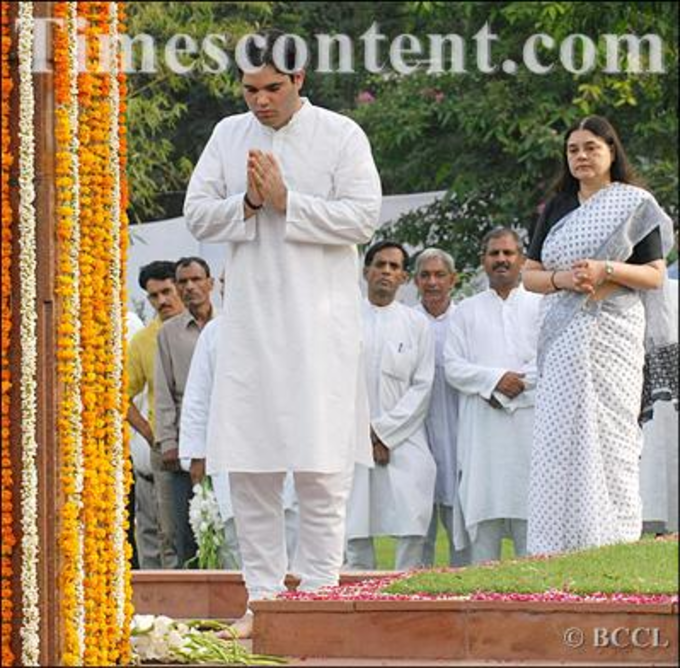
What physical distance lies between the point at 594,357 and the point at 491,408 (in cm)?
241

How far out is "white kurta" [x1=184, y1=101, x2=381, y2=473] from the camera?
8.84 m

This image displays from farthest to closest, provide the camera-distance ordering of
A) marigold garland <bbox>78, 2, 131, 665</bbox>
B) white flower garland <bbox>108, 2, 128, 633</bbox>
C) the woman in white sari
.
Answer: the woman in white sari
white flower garland <bbox>108, 2, 128, 633</bbox>
marigold garland <bbox>78, 2, 131, 665</bbox>

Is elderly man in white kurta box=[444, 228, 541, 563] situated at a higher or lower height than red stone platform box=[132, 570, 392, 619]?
higher

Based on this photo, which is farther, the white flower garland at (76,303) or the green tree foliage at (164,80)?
the green tree foliage at (164,80)

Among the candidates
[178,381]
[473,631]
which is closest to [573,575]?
[473,631]

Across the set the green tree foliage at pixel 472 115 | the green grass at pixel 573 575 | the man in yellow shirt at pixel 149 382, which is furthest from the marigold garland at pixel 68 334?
the green tree foliage at pixel 472 115

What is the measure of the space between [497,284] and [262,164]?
12.3 ft

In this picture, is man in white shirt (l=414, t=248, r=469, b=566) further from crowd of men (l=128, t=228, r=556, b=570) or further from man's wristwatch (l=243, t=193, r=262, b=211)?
man's wristwatch (l=243, t=193, r=262, b=211)

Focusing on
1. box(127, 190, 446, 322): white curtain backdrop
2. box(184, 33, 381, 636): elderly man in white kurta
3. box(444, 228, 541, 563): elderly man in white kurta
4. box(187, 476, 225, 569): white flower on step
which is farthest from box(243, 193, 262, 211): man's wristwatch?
box(127, 190, 446, 322): white curtain backdrop

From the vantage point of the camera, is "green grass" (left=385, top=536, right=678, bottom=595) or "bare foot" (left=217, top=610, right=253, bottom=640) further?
"bare foot" (left=217, top=610, right=253, bottom=640)

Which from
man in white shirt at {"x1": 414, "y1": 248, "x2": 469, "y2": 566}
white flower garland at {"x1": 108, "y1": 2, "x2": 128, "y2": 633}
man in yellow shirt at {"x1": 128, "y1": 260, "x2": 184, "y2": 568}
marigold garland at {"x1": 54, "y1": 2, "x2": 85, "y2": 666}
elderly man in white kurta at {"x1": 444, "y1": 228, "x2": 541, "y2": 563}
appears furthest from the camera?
man in yellow shirt at {"x1": 128, "y1": 260, "x2": 184, "y2": 568}

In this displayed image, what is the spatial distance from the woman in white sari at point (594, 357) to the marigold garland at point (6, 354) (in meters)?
3.56

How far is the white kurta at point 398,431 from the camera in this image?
12.2m

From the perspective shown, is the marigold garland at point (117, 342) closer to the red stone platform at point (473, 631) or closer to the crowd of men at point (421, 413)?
the red stone platform at point (473, 631)
